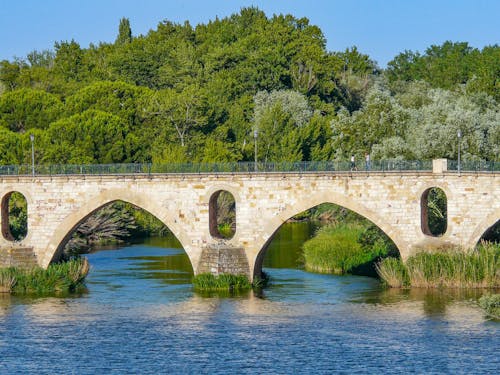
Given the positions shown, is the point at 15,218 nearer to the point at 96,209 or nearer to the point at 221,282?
the point at 96,209

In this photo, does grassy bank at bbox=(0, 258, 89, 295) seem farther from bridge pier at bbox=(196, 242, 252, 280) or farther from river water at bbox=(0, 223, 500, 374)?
bridge pier at bbox=(196, 242, 252, 280)

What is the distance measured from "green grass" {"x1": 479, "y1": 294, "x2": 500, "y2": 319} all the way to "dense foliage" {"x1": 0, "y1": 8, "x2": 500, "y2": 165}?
25868mm

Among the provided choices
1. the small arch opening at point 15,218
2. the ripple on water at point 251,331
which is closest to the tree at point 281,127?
the small arch opening at point 15,218

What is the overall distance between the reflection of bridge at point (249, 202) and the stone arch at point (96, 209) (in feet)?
0.21

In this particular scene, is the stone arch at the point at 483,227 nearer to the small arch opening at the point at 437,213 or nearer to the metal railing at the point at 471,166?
the metal railing at the point at 471,166

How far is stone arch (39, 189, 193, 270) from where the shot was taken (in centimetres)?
7588

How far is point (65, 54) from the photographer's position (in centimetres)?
15425

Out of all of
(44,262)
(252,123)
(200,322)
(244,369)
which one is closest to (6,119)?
(252,123)

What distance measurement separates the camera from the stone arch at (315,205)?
7275 cm

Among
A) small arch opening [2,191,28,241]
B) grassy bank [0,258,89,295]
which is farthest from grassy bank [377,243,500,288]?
small arch opening [2,191,28,241]

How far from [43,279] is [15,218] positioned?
75.5 ft

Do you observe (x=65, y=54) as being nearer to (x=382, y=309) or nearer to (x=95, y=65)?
(x=95, y=65)

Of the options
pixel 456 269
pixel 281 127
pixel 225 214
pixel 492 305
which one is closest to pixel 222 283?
pixel 456 269

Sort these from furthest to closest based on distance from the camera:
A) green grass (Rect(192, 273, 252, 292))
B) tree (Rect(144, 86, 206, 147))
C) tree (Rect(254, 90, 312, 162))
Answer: tree (Rect(254, 90, 312, 162)) → tree (Rect(144, 86, 206, 147)) → green grass (Rect(192, 273, 252, 292))
